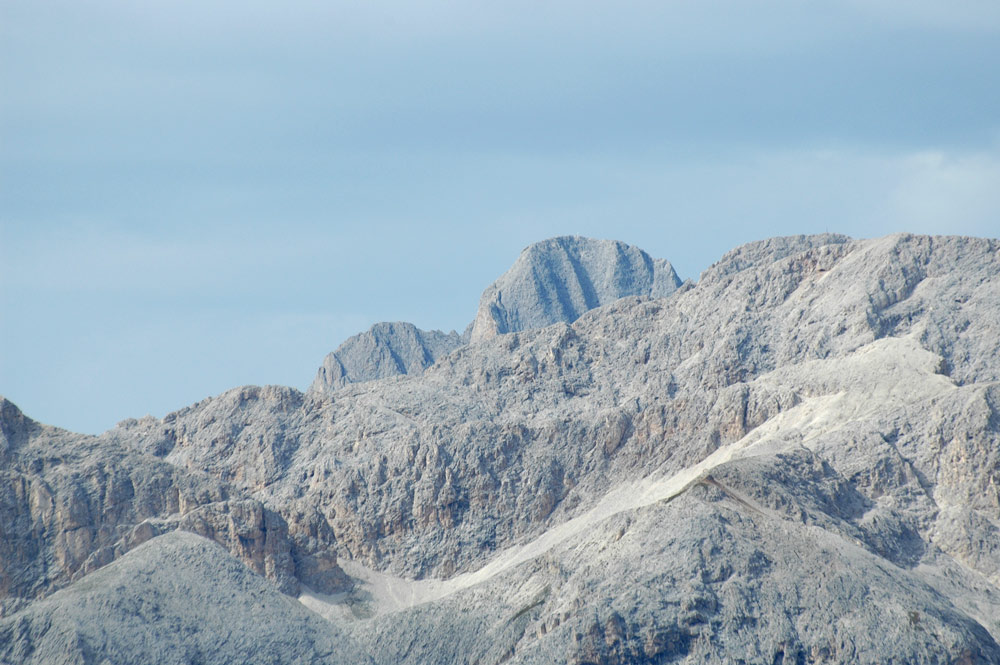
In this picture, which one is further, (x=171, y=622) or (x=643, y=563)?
(x=171, y=622)

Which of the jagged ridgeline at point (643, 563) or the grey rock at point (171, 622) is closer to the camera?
the jagged ridgeline at point (643, 563)

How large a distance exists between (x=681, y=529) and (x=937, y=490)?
140 ft

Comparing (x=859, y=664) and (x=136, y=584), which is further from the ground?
(x=136, y=584)

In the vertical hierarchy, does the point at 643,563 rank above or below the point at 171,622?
below

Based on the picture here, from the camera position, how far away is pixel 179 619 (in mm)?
147625

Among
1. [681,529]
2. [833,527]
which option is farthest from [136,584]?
[833,527]

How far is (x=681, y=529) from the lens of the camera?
13950cm

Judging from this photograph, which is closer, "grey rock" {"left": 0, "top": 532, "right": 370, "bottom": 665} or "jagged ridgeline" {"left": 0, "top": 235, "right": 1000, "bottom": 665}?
"jagged ridgeline" {"left": 0, "top": 235, "right": 1000, "bottom": 665}

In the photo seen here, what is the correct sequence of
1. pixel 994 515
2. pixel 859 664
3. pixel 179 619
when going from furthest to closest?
1. pixel 994 515
2. pixel 179 619
3. pixel 859 664

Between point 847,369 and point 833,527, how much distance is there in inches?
1839

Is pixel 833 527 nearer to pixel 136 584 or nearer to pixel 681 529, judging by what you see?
pixel 681 529

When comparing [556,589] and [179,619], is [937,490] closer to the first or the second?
[556,589]

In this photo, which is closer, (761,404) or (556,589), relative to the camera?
(556,589)

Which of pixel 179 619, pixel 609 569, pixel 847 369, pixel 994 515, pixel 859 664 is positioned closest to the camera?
pixel 859 664
